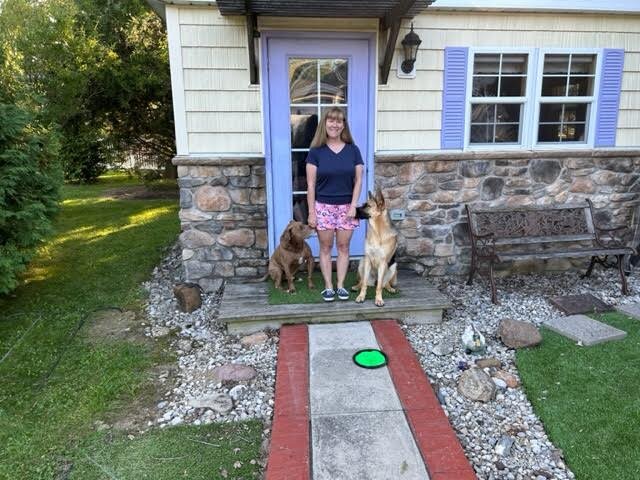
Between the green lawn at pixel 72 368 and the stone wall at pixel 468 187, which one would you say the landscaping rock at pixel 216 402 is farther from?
the stone wall at pixel 468 187

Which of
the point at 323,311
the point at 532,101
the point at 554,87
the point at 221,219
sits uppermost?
the point at 554,87

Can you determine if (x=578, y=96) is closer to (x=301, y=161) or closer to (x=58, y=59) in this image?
(x=301, y=161)

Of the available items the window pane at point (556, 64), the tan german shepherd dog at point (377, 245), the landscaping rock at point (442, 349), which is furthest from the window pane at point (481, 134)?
the landscaping rock at point (442, 349)

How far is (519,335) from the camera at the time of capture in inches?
137

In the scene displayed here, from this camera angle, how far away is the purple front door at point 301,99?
4.33 metres

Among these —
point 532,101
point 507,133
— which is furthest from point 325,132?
point 532,101

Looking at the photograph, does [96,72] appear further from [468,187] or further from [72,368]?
[468,187]

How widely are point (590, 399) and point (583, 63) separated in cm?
359

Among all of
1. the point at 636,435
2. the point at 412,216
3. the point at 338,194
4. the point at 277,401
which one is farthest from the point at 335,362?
the point at 412,216

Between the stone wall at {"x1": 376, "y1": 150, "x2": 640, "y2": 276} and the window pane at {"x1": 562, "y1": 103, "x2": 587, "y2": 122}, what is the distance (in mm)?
387

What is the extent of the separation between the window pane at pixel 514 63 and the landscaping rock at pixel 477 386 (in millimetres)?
3199

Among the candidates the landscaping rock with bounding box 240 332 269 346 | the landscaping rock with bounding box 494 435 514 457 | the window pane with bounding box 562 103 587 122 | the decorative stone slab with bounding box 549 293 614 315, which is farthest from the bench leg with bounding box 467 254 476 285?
the landscaping rock with bounding box 494 435 514 457

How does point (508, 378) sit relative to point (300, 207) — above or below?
below

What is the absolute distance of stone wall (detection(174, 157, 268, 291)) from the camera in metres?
4.45
